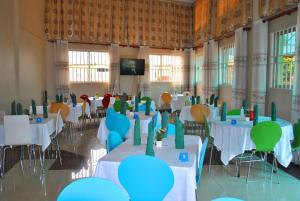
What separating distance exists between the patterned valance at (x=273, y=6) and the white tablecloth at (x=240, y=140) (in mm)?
2529

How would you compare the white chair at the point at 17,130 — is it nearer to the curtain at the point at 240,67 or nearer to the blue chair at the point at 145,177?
the blue chair at the point at 145,177

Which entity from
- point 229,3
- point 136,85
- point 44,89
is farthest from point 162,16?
point 44,89

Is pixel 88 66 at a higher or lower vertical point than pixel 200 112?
higher

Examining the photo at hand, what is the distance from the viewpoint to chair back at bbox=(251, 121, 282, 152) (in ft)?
13.2

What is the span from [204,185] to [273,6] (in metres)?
4.25

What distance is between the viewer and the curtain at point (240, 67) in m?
7.99

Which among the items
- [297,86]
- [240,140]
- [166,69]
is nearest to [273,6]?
[297,86]

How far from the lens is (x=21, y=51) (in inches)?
291

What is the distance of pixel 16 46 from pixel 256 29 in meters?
5.72

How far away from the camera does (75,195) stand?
1.64 m

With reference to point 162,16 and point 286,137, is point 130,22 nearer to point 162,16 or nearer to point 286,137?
point 162,16

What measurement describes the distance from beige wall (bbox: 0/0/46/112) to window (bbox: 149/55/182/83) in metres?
4.60

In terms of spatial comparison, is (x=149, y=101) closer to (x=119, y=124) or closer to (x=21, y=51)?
(x=119, y=124)

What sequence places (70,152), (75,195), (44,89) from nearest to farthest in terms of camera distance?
(75,195) < (70,152) < (44,89)
